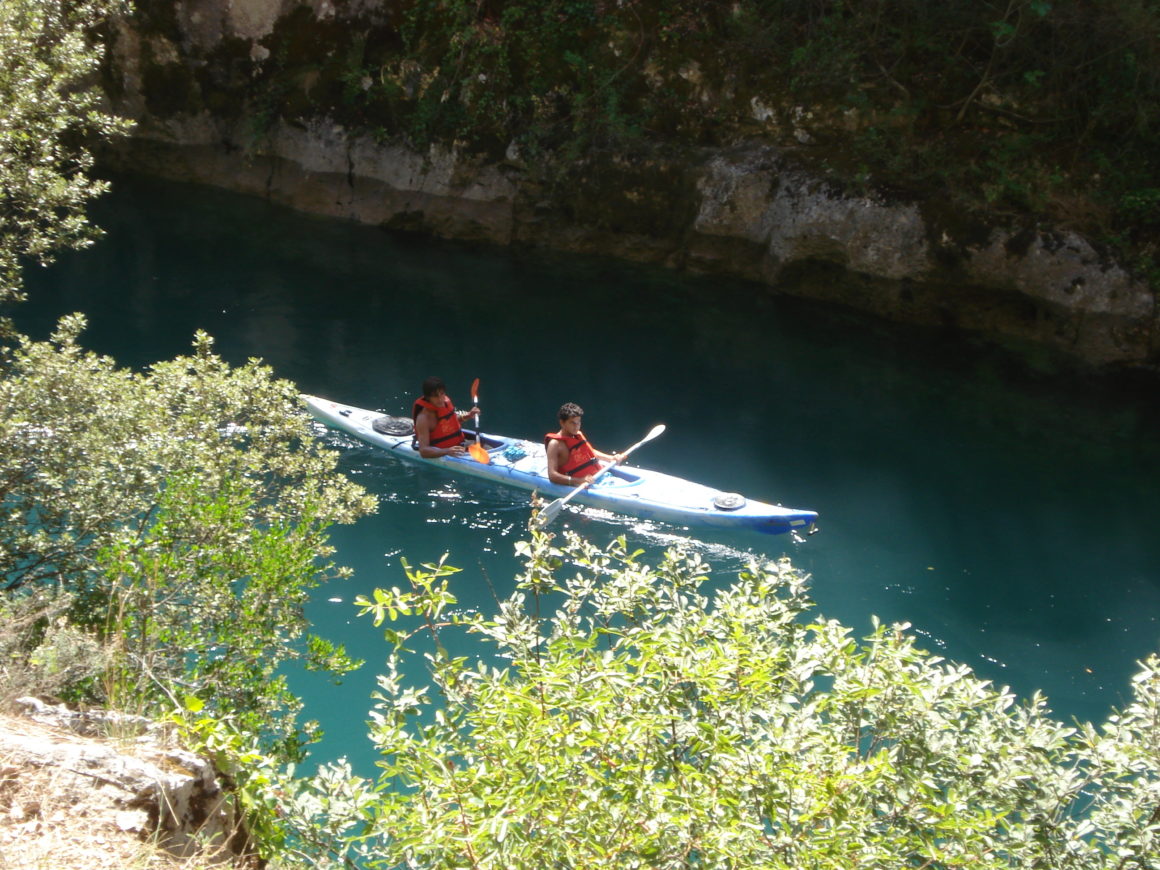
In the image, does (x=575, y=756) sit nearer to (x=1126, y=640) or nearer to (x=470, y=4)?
(x=1126, y=640)

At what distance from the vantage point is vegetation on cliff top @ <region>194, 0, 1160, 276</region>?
41.6ft

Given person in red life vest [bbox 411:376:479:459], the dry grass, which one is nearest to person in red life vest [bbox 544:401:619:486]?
person in red life vest [bbox 411:376:479:459]

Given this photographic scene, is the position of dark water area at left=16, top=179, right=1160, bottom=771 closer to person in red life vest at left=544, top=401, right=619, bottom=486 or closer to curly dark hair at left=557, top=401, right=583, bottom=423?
person in red life vest at left=544, top=401, right=619, bottom=486

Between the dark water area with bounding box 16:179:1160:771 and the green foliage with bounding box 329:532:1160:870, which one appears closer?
the green foliage with bounding box 329:532:1160:870

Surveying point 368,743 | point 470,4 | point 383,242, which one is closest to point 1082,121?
point 470,4

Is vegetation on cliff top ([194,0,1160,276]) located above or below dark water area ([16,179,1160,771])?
above

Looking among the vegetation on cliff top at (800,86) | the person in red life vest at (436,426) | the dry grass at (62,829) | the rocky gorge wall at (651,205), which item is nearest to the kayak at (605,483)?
the person in red life vest at (436,426)

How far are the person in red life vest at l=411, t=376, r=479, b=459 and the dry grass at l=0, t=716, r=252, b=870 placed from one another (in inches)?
255

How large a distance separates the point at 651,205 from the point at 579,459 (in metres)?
7.01

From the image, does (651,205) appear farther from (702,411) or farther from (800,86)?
(702,411)

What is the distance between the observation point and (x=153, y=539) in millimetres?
4758

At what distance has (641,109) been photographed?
50.0 ft

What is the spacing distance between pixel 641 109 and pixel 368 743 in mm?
11410

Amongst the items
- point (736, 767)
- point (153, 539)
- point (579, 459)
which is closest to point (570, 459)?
point (579, 459)
